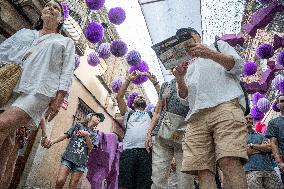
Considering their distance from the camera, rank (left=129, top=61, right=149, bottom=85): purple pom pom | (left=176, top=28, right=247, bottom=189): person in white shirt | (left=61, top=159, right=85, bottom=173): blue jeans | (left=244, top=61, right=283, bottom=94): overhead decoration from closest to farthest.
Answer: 1. (left=176, top=28, right=247, bottom=189): person in white shirt
2. (left=61, top=159, right=85, bottom=173): blue jeans
3. (left=244, top=61, right=283, bottom=94): overhead decoration
4. (left=129, top=61, right=149, bottom=85): purple pom pom

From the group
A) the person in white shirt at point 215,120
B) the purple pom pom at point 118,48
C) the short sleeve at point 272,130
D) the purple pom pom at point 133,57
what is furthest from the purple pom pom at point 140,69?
the person in white shirt at point 215,120

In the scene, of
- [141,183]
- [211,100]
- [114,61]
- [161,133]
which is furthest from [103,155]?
[114,61]

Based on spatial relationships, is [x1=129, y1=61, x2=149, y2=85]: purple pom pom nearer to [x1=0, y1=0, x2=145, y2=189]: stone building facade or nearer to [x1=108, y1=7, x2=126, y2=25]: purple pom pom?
[x1=108, y1=7, x2=126, y2=25]: purple pom pom

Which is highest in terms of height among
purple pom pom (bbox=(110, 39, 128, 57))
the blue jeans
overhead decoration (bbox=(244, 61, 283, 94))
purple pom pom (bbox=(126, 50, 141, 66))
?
purple pom pom (bbox=(110, 39, 128, 57))

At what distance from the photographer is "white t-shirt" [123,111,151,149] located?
13.0ft

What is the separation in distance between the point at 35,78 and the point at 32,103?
0.23 meters

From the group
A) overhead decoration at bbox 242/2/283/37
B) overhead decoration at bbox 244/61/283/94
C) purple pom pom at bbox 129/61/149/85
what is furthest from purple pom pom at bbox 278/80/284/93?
purple pom pom at bbox 129/61/149/85

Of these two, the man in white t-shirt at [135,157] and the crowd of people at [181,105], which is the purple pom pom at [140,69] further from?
the crowd of people at [181,105]

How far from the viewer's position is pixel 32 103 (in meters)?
2.25

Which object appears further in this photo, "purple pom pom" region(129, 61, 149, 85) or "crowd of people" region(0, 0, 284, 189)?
"purple pom pom" region(129, 61, 149, 85)

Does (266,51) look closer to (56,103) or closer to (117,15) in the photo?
(117,15)

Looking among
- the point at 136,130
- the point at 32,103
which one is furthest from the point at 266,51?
the point at 32,103

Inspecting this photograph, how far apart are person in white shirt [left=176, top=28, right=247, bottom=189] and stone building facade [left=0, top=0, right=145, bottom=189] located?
426 centimetres

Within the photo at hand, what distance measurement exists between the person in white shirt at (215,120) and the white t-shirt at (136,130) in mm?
1504
